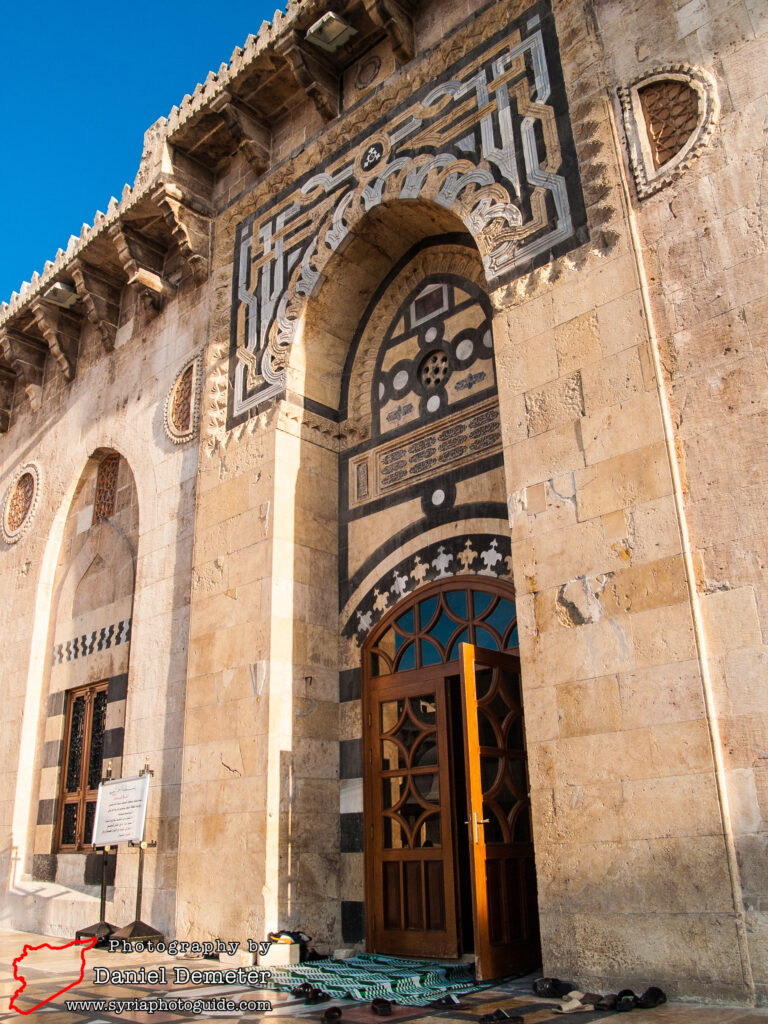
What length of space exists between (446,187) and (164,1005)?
233 inches

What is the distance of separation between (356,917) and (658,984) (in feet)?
9.71

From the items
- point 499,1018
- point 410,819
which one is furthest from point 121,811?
point 499,1018

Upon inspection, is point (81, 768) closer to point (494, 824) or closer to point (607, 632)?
point (494, 824)

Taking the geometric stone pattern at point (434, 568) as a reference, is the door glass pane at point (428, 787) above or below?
below

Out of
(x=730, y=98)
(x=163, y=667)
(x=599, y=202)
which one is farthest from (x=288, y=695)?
(x=730, y=98)

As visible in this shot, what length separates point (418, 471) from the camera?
7.30m

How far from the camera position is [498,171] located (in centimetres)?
651

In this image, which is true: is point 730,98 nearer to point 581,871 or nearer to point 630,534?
point 630,534

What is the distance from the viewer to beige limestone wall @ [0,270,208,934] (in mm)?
8016

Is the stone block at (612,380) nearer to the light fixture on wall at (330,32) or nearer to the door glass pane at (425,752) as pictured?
the door glass pane at (425,752)

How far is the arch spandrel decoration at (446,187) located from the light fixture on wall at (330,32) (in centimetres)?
95

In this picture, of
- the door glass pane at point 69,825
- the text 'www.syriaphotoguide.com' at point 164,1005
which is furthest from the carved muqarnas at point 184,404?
the text 'www.syriaphotoguide.com' at point 164,1005

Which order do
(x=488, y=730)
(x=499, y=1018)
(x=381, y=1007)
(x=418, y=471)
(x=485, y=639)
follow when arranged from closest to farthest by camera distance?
(x=499, y=1018), (x=381, y=1007), (x=488, y=730), (x=485, y=639), (x=418, y=471)

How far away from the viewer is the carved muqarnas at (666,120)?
5.36 metres
